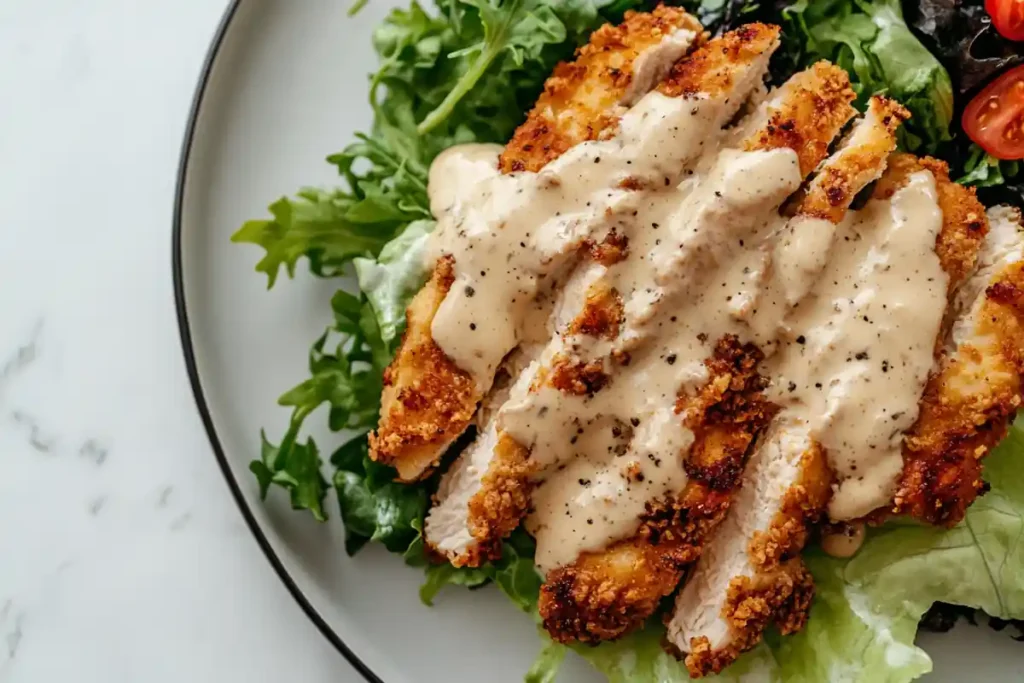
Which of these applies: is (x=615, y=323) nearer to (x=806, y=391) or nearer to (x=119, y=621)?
(x=806, y=391)

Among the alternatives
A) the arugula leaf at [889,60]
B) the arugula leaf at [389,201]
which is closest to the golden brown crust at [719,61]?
the arugula leaf at [889,60]

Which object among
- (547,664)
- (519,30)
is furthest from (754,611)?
(519,30)

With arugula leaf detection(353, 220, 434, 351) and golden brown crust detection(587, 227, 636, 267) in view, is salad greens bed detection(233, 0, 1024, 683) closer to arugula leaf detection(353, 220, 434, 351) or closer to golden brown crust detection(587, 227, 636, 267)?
arugula leaf detection(353, 220, 434, 351)

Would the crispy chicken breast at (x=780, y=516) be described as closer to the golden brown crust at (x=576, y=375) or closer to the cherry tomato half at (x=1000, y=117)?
the cherry tomato half at (x=1000, y=117)

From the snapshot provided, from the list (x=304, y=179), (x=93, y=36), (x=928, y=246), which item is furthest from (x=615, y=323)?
(x=93, y=36)

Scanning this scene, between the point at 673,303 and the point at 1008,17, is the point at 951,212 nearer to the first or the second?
the point at 1008,17

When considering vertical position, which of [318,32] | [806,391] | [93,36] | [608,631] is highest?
[93,36]

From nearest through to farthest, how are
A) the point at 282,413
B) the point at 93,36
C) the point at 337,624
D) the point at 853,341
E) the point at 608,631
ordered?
1. the point at 853,341
2. the point at 608,631
3. the point at 337,624
4. the point at 282,413
5. the point at 93,36

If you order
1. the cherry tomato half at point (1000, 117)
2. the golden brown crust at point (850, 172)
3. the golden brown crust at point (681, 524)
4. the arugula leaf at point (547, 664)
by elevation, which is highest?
the golden brown crust at point (850, 172)
